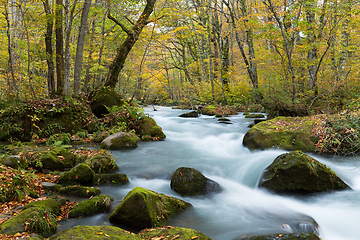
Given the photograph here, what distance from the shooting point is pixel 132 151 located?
7.55m

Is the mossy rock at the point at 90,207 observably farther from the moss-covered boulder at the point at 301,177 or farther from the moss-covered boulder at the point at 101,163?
the moss-covered boulder at the point at 301,177

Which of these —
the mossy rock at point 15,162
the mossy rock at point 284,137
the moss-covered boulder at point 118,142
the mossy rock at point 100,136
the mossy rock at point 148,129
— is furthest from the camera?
the mossy rock at point 148,129

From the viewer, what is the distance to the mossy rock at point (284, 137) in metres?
6.89

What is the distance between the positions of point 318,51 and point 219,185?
1116cm

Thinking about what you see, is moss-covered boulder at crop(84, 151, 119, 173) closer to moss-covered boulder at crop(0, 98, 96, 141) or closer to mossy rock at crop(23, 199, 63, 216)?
mossy rock at crop(23, 199, 63, 216)

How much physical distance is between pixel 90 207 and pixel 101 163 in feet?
6.70

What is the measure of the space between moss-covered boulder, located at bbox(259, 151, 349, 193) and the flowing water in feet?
0.59

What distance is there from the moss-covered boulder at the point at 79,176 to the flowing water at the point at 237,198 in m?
0.49

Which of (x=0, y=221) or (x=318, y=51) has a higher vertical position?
(x=318, y=51)

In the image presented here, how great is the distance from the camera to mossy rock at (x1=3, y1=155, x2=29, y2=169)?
4130mm

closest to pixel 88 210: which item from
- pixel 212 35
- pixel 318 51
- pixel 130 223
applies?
pixel 130 223

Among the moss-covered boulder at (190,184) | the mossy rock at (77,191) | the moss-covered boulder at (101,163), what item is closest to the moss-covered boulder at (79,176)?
the mossy rock at (77,191)

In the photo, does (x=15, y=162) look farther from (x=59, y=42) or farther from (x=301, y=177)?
(x=59, y=42)

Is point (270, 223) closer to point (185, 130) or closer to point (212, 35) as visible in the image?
point (185, 130)
